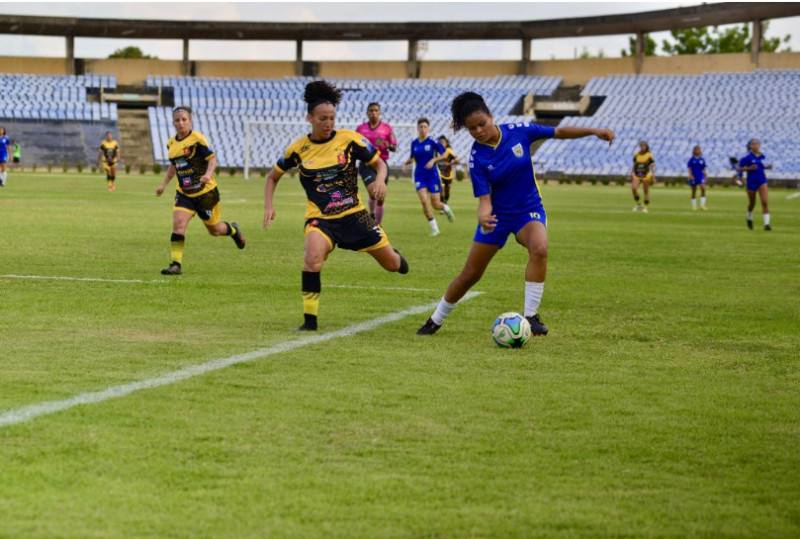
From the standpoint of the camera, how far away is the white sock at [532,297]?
8602 millimetres

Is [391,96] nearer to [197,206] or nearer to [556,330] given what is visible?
[197,206]

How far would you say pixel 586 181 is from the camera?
6444 centimetres

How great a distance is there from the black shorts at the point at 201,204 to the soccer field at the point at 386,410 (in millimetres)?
1231

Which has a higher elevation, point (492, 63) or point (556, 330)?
point (492, 63)

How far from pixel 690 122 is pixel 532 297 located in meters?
64.9

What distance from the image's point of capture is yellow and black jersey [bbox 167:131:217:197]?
1346 centimetres

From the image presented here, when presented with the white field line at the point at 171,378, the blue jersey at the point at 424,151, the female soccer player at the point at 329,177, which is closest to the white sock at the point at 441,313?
the white field line at the point at 171,378

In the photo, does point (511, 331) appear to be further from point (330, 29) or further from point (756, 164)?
point (330, 29)

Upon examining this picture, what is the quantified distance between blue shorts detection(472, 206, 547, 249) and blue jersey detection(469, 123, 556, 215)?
1.4 inches

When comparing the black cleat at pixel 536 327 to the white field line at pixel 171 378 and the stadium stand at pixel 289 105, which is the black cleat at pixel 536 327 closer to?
the white field line at pixel 171 378

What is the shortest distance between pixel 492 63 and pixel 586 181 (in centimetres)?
2548

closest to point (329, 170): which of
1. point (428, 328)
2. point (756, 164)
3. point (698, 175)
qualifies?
point (428, 328)

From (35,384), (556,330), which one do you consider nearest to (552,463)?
(35,384)

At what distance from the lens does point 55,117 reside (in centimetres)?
7312
